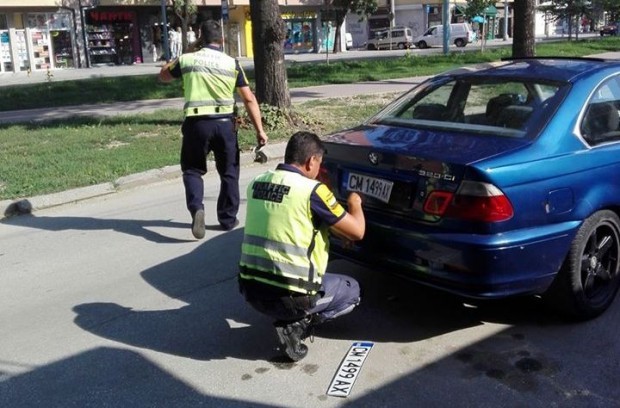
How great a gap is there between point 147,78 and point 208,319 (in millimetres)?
19413

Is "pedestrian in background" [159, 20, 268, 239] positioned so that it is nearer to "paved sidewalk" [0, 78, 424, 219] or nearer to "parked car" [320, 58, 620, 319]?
"parked car" [320, 58, 620, 319]

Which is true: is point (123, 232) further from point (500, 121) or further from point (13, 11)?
point (13, 11)

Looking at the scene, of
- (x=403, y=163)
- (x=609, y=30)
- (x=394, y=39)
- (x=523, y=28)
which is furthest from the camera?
(x=609, y=30)

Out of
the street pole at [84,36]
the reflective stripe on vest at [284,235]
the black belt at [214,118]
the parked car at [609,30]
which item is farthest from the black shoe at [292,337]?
the parked car at [609,30]

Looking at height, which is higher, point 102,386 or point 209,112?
point 209,112

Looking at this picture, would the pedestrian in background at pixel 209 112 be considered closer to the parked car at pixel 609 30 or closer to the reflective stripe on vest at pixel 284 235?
the reflective stripe on vest at pixel 284 235

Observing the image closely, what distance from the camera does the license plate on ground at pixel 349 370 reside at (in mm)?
3459

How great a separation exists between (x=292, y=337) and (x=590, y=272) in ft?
5.99

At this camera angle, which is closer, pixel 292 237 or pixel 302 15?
pixel 292 237

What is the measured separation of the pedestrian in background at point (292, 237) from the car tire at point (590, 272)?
49.0 inches

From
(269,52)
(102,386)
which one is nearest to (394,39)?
(269,52)

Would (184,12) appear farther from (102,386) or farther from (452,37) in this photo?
(102,386)

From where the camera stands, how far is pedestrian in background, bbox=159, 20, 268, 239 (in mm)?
5914

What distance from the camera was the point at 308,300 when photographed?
364 cm
